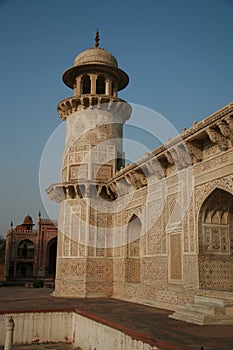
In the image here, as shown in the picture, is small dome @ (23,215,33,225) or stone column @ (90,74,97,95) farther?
small dome @ (23,215,33,225)

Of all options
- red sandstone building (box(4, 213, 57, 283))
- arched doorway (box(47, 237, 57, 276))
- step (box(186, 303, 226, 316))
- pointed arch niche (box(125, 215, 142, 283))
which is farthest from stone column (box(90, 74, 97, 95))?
arched doorway (box(47, 237, 57, 276))

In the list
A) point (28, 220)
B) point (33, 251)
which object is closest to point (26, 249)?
point (33, 251)

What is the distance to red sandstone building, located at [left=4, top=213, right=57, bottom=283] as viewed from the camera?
111 ft

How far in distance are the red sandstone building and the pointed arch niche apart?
67.4ft

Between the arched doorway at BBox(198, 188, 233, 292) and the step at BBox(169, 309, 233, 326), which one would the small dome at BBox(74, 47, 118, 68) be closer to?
the arched doorway at BBox(198, 188, 233, 292)

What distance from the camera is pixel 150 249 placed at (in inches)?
A: 474

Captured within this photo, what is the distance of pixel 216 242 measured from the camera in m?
9.59

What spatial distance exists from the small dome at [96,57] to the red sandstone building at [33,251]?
69.8 feet

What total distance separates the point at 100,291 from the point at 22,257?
24.1 metres

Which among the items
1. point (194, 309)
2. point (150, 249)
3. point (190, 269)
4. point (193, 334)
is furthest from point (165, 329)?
point (150, 249)

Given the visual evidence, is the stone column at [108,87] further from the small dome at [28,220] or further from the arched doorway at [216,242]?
the small dome at [28,220]

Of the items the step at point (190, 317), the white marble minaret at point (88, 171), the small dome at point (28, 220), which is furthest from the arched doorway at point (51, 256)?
the step at point (190, 317)

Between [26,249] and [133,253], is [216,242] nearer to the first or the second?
[133,253]

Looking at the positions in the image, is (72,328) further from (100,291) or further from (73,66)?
(73,66)
